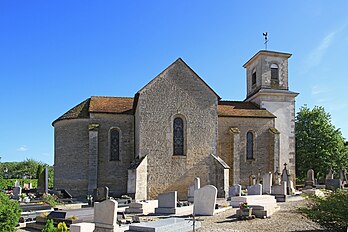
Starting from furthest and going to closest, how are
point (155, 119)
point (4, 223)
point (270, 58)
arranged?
point (270, 58) → point (155, 119) → point (4, 223)

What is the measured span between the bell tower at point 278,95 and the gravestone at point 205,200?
51.2ft

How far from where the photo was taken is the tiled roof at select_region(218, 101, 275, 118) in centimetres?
2711

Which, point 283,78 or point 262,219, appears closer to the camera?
point 262,219

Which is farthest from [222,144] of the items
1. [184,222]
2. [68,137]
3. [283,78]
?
[184,222]

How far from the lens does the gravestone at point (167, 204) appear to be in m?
14.8

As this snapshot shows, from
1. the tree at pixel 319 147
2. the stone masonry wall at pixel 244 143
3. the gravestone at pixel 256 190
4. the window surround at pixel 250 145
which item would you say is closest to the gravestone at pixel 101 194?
the gravestone at pixel 256 190

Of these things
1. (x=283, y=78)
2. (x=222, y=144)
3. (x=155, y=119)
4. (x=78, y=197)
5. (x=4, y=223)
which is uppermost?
(x=283, y=78)

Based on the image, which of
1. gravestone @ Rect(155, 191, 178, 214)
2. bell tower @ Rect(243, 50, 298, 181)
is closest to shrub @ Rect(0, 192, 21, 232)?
gravestone @ Rect(155, 191, 178, 214)

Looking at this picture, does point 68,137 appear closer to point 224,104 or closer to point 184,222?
point 224,104

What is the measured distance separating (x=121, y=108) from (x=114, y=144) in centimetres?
274

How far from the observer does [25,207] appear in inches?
634

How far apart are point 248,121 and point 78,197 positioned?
13.9 m

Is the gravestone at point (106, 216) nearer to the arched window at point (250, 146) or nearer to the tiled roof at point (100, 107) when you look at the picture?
the tiled roof at point (100, 107)

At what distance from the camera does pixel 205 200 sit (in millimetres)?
14086
